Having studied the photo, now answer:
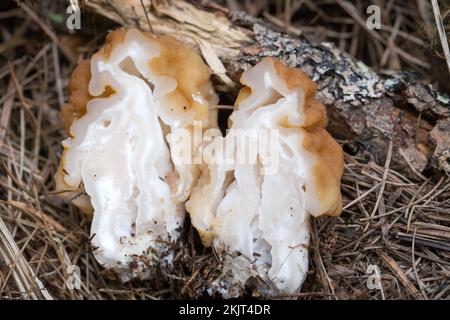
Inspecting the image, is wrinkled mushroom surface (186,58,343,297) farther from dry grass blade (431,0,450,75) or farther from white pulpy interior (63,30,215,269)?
dry grass blade (431,0,450,75)

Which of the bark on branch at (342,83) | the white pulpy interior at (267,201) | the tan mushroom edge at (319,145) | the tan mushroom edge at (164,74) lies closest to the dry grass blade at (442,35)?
the bark on branch at (342,83)

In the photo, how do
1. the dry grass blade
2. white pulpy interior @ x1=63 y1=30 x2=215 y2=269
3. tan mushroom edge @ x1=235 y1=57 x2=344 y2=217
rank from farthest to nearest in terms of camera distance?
the dry grass blade, white pulpy interior @ x1=63 y1=30 x2=215 y2=269, tan mushroom edge @ x1=235 y1=57 x2=344 y2=217

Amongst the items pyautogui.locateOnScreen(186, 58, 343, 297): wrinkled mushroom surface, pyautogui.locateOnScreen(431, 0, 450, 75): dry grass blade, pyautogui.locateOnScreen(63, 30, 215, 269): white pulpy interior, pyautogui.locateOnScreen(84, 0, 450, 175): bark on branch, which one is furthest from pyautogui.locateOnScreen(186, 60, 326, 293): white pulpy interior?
pyautogui.locateOnScreen(431, 0, 450, 75): dry grass blade

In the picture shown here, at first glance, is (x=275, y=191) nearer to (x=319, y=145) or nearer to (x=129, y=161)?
(x=319, y=145)

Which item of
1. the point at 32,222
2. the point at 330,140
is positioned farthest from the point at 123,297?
the point at 330,140

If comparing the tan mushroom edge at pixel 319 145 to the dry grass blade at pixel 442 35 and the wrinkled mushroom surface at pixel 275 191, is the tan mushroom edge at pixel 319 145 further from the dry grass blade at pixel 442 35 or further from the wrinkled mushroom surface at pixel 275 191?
the dry grass blade at pixel 442 35

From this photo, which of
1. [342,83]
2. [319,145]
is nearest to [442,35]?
[342,83]
